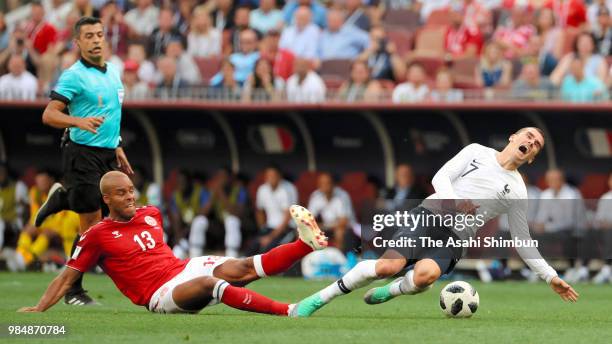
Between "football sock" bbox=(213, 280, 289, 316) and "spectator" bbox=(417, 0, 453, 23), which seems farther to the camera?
"spectator" bbox=(417, 0, 453, 23)

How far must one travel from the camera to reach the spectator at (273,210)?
18.4 meters

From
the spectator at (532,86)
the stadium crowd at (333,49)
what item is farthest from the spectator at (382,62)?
the spectator at (532,86)

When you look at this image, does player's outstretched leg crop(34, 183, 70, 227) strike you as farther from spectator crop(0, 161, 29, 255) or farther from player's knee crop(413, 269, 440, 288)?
spectator crop(0, 161, 29, 255)

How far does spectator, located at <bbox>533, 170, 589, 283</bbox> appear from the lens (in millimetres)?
17359

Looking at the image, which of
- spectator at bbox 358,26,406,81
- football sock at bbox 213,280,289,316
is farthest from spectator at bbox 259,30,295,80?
football sock at bbox 213,280,289,316

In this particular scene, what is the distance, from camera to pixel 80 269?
32.1 ft

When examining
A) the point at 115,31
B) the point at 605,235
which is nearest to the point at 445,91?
the point at 605,235

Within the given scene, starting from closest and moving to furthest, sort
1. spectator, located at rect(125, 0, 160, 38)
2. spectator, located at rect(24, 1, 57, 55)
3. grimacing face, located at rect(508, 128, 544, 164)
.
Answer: grimacing face, located at rect(508, 128, 544, 164), spectator, located at rect(24, 1, 57, 55), spectator, located at rect(125, 0, 160, 38)

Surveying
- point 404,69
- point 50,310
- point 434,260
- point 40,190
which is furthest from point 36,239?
point 434,260

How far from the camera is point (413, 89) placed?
17.7m

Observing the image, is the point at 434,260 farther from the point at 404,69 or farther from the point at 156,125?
the point at 156,125

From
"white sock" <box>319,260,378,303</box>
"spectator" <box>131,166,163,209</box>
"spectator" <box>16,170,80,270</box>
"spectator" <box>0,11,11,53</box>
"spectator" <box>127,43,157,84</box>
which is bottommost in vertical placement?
"spectator" <box>16,170,80,270</box>

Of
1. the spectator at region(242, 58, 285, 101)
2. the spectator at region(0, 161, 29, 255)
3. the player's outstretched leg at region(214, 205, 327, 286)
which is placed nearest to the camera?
the player's outstretched leg at region(214, 205, 327, 286)

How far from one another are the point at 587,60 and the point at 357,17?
11.7 ft
